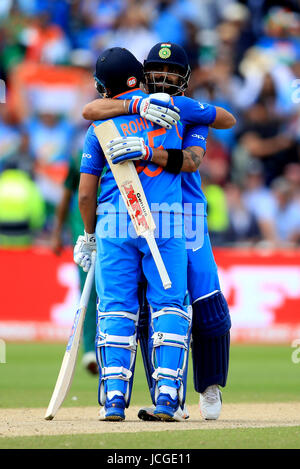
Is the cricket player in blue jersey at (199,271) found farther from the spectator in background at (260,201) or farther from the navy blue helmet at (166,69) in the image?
the spectator in background at (260,201)

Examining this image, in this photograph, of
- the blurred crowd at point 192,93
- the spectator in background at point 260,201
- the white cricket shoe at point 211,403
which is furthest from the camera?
the blurred crowd at point 192,93

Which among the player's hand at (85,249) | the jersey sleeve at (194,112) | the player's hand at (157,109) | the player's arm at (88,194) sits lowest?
the player's hand at (85,249)

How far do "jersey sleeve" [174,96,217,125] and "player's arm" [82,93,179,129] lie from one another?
126 mm

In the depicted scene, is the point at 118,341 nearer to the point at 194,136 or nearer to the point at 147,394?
the point at 194,136

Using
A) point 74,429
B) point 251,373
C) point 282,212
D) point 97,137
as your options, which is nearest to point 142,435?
point 74,429

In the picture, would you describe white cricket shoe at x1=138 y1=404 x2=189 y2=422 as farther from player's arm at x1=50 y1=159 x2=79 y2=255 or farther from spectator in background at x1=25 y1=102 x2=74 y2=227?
spectator in background at x1=25 y1=102 x2=74 y2=227

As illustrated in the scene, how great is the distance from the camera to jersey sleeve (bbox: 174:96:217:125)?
6.57 metres

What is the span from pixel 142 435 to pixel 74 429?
0.59 m

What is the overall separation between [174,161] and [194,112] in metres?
0.44

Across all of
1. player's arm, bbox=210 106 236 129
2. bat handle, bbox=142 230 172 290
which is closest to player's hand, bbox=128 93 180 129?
player's arm, bbox=210 106 236 129

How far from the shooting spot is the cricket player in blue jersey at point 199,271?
21.8 ft

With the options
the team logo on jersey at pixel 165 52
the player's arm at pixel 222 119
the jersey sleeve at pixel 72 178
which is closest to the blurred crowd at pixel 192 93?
the jersey sleeve at pixel 72 178

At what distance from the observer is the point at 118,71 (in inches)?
252

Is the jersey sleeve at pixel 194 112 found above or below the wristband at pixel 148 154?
above
